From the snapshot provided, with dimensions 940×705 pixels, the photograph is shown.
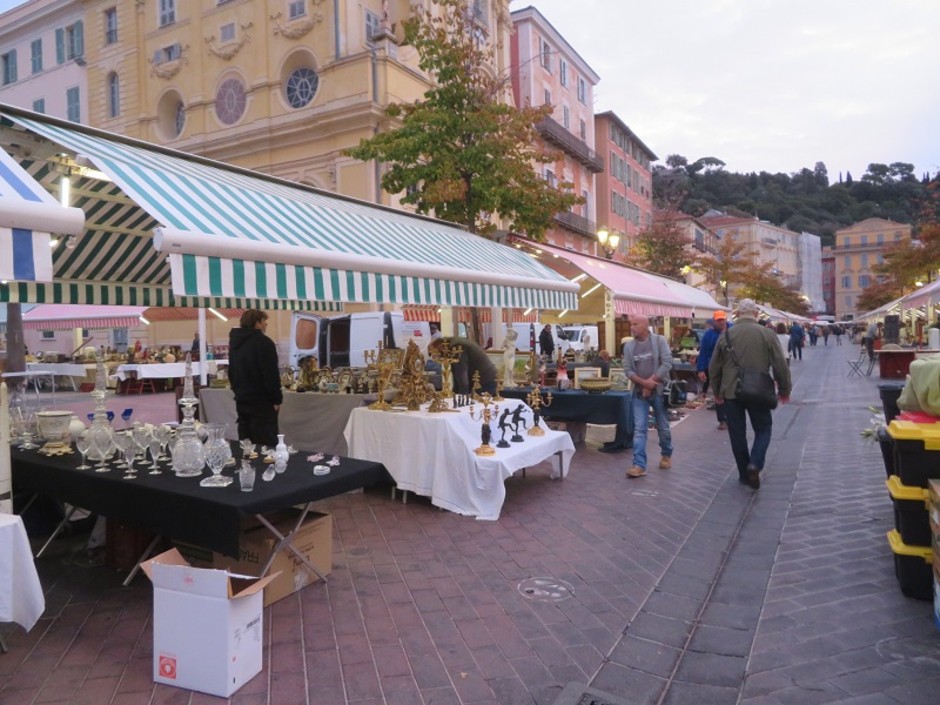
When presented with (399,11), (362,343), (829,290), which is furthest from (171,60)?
(829,290)

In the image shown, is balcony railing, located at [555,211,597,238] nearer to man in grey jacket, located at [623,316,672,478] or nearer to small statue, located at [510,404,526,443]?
man in grey jacket, located at [623,316,672,478]

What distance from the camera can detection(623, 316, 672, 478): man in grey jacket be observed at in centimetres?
696

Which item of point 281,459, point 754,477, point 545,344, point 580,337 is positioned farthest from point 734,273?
point 281,459

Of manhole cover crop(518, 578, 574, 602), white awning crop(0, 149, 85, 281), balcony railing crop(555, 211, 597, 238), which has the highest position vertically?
balcony railing crop(555, 211, 597, 238)

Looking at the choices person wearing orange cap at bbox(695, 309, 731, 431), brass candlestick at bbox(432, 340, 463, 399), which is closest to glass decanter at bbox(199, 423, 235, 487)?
brass candlestick at bbox(432, 340, 463, 399)

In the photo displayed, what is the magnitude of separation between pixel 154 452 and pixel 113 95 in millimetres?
29301

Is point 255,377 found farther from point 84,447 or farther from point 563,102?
point 563,102

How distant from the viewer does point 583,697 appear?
288 centimetres

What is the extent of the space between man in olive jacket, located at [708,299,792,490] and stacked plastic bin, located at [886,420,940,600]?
273 cm

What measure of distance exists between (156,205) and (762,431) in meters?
5.92

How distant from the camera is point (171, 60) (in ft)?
83.6

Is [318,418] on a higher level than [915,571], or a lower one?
higher

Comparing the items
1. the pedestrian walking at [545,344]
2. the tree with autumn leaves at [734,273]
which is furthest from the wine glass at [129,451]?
the tree with autumn leaves at [734,273]

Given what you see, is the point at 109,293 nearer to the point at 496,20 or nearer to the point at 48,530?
the point at 48,530
